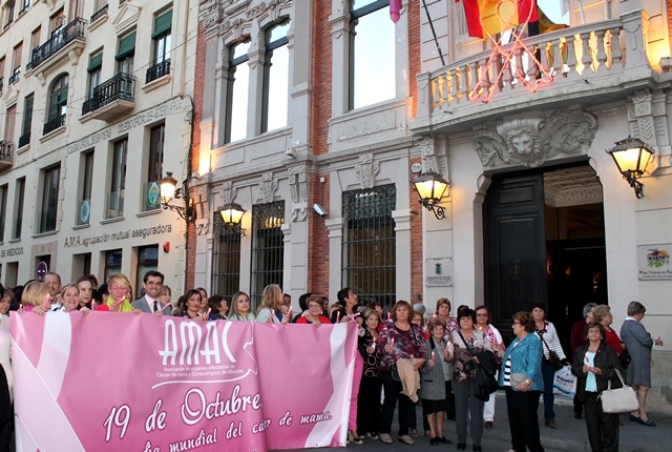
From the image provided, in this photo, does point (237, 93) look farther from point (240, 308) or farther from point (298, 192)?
point (240, 308)

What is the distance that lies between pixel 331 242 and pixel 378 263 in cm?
122

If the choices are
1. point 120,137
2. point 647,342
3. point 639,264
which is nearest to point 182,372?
point 647,342

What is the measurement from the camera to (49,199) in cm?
2267

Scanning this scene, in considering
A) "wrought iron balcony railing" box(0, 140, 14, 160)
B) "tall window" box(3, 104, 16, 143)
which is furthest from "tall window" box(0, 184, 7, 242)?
"tall window" box(3, 104, 16, 143)

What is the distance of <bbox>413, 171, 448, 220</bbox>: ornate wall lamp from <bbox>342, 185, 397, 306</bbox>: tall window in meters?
1.29

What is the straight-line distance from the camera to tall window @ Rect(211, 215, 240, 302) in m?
14.9

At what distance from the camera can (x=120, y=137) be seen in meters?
18.9

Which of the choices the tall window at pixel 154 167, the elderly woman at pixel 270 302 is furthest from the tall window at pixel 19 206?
the elderly woman at pixel 270 302

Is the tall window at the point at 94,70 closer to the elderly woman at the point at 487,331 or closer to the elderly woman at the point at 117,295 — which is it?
the elderly woman at the point at 117,295

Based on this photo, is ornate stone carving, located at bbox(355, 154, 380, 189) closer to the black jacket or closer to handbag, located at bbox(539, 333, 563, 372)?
handbag, located at bbox(539, 333, 563, 372)

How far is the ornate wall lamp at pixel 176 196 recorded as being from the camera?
15.3m

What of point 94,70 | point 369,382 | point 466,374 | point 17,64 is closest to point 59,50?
point 94,70

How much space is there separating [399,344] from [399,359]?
0.57ft

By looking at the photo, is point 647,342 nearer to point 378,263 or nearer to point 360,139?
point 378,263
